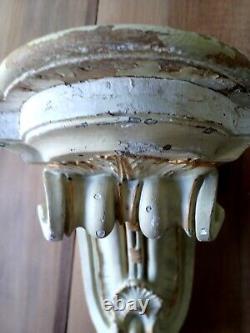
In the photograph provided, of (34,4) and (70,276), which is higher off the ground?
(34,4)

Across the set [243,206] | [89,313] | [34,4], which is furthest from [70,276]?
[34,4]

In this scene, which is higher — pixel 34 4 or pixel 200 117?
pixel 34 4

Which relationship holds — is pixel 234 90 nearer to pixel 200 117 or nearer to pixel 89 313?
Result: pixel 200 117

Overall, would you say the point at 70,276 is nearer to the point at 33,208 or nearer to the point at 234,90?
the point at 33,208

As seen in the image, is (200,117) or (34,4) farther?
(34,4)

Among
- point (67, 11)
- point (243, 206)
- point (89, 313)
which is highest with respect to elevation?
point (67, 11)

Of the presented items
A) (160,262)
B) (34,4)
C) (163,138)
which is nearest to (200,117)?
(163,138)
